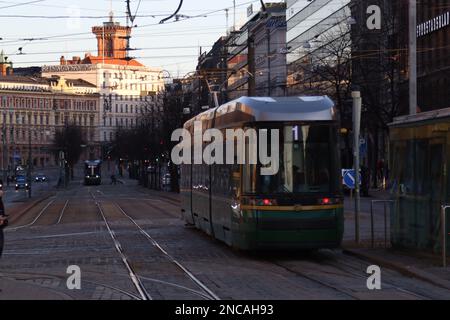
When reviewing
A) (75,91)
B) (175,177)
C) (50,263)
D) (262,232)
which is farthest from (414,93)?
(75,91)

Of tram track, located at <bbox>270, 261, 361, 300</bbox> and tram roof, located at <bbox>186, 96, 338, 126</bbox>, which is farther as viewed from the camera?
tram roof, located at <bbox>186, 96, 338, 126</bbox>

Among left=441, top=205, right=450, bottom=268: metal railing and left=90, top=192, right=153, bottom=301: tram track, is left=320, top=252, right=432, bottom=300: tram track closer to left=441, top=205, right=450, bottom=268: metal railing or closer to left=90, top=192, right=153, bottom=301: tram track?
left=441, top=205, right=450, bottom=268: metal railing

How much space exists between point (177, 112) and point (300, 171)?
207ft

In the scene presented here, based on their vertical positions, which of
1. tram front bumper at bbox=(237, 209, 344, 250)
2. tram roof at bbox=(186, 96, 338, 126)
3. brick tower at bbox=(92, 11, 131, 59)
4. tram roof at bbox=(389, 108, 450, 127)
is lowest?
tram front bumper at bbox=(237, 209, 344, 250)

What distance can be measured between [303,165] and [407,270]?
11.5 feet

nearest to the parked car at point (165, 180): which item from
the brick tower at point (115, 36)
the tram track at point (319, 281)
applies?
the brick tower at point (115, 36)

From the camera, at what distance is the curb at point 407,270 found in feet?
50.8

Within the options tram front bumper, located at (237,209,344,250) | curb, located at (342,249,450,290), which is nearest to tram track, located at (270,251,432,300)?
tram front bumper, located at (237,209,344,250)

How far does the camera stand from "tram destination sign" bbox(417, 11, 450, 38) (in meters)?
62.4

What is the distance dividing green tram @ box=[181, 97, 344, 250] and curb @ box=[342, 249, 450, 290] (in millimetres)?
778

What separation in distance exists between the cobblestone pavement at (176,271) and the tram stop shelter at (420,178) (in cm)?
130

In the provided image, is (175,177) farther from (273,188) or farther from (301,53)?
(273,188)

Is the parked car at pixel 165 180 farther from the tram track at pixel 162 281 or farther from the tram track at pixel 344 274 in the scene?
the tram track at pixel 344 274

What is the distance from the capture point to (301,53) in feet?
260
